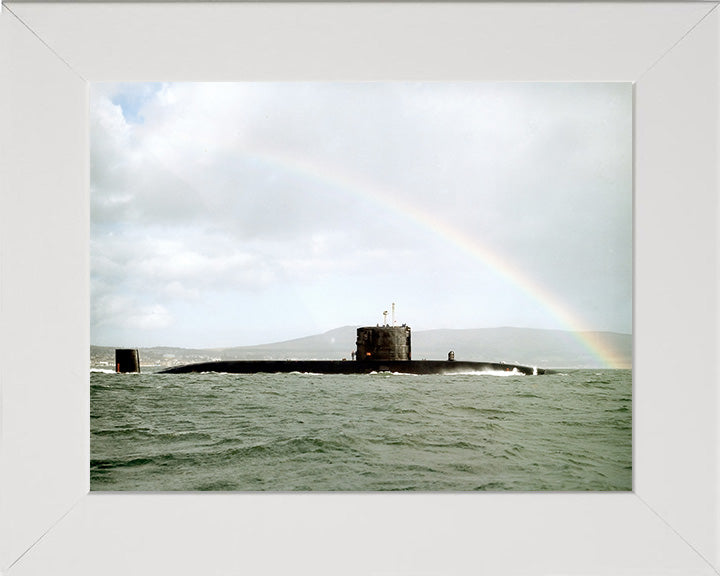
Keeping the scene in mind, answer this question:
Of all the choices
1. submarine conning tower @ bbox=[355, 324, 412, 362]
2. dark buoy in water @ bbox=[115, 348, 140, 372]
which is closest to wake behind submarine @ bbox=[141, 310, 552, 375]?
submarine conning tower @ bbox=[355, 324, 412, 362]

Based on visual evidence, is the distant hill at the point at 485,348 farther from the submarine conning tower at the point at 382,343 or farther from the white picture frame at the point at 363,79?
the white picture frame at the point at 363,79

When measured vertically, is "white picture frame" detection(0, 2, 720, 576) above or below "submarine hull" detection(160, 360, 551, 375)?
above

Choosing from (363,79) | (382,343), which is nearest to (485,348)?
(382,343)

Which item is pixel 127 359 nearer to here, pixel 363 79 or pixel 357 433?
pixel 357 433

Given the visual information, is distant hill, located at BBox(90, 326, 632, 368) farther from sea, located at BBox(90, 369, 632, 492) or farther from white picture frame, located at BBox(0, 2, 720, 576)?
white picture frame, located at BBox(0, 2, 720, 576)

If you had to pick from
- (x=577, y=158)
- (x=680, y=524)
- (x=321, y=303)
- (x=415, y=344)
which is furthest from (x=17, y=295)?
(x=577, y=158)

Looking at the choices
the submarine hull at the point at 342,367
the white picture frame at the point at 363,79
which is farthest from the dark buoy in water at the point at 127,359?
the white picture frame at the point at 363,79
